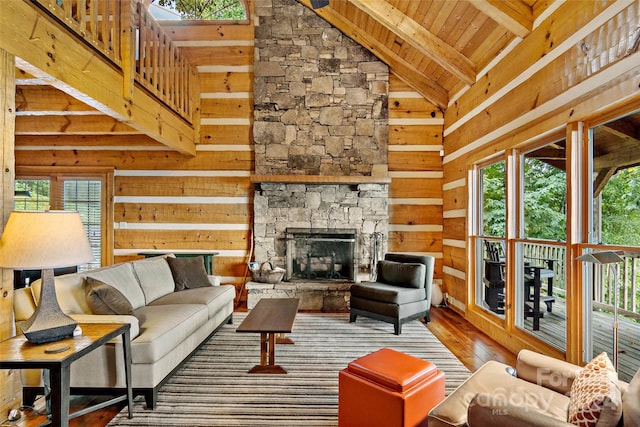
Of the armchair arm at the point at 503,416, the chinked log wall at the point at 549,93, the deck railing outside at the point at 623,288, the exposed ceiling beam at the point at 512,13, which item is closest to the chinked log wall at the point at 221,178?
the chinked log wall at the point at 549,93

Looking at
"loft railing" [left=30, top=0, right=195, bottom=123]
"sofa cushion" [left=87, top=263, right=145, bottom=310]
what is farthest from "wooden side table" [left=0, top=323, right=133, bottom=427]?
"loft railing" [left=30, top=0, right=195, bottom=123]

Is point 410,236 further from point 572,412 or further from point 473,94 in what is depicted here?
point 572,412

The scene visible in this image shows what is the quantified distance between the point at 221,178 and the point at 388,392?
460 centimetres

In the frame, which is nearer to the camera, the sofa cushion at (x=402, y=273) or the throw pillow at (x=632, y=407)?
the throw pillow at (x=632, y=407)

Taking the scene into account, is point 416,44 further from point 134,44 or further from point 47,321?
point 47,321

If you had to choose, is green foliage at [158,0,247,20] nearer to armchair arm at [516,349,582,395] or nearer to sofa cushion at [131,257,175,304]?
sofa cushion at [131,257,175,304]

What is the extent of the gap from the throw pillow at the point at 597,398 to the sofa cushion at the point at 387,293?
95.8 inches

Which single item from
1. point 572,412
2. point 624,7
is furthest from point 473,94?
point 572,412

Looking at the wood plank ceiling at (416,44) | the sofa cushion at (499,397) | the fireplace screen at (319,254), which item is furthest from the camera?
the fireplace screen at (319,254)

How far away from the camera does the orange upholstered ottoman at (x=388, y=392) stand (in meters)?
1.80

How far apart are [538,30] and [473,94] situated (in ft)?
4.53

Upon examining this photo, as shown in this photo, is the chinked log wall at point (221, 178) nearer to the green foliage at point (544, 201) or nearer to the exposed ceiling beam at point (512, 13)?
the green foliage at point (544, 201)

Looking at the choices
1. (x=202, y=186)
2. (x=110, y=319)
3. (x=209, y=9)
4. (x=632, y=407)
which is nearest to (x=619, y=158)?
(x=632, y=407)

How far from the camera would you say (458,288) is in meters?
4.97
